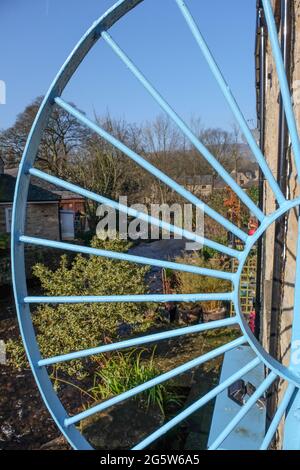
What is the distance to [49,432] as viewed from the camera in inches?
181

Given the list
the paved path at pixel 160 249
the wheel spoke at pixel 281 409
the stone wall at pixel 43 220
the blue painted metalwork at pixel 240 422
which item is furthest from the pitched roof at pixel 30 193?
the wheel spoke at pixel 281 409

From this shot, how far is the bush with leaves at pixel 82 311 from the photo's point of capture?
4875 mm

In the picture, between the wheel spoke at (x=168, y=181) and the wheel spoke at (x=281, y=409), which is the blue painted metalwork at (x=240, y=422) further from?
the wheel spoke at (x=168, y=181)

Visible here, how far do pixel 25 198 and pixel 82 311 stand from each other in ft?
12.1

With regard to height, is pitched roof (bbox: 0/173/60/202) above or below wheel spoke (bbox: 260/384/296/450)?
above

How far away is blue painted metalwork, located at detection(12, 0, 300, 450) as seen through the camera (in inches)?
53.1

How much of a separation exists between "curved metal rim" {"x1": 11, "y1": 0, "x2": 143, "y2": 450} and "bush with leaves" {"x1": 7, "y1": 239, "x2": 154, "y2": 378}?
10.9 ft

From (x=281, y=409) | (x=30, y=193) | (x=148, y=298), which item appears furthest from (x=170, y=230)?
(x=30, y=193)

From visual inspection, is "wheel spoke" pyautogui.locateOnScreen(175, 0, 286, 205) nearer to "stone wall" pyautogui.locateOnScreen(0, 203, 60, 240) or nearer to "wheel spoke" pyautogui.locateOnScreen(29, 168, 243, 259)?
"wheel spoke" pyautogui.locateOnScreen(29, 168, 243, 259)

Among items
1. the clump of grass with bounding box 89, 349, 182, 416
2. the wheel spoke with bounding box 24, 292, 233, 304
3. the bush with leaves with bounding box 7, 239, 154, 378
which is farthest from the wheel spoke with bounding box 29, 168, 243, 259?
the bush with leaves with bounding box 7, 239, 154, 378

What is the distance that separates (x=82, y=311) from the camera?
508cm

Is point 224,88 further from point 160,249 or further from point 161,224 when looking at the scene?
point 160,249

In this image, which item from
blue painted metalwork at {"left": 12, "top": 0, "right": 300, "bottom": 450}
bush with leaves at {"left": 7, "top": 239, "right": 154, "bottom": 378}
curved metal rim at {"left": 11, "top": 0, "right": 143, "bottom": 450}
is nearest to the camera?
blue painted metalwork at {"left": 12, "top": 0, "right": 300, "bottom": 450}

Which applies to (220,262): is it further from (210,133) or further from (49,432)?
(210,133)
